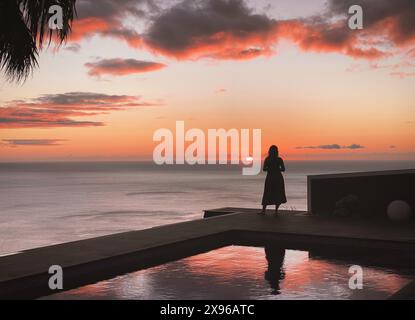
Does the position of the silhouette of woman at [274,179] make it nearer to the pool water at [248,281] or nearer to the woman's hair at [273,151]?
the woman's hair at [273,151]

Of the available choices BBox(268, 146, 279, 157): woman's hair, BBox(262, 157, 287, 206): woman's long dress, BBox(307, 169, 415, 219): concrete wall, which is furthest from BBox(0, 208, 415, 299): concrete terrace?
BBox(268, 146, 279, 157): woman's hair

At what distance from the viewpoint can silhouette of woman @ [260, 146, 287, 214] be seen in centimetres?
1265

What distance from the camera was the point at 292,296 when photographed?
6.03m

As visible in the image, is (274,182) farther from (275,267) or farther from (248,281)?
(248,281)

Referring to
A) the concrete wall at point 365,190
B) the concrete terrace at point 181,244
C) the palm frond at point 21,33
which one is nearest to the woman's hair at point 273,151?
the concrete wall at point 365,190

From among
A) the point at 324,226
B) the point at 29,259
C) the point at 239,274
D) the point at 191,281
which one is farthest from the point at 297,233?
the point at 29,259

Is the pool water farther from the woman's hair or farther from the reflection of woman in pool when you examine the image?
the woman's hair

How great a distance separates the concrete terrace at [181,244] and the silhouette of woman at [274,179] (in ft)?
1.66

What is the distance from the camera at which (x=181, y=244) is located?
28.9 ft

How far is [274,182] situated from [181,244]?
4593 millimetres

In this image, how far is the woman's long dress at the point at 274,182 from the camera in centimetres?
1265

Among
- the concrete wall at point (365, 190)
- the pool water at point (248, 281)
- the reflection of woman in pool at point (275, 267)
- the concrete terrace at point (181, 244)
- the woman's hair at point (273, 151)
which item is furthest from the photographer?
the woman's hair at point (273, 151)

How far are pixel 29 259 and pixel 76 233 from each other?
20114 mm
